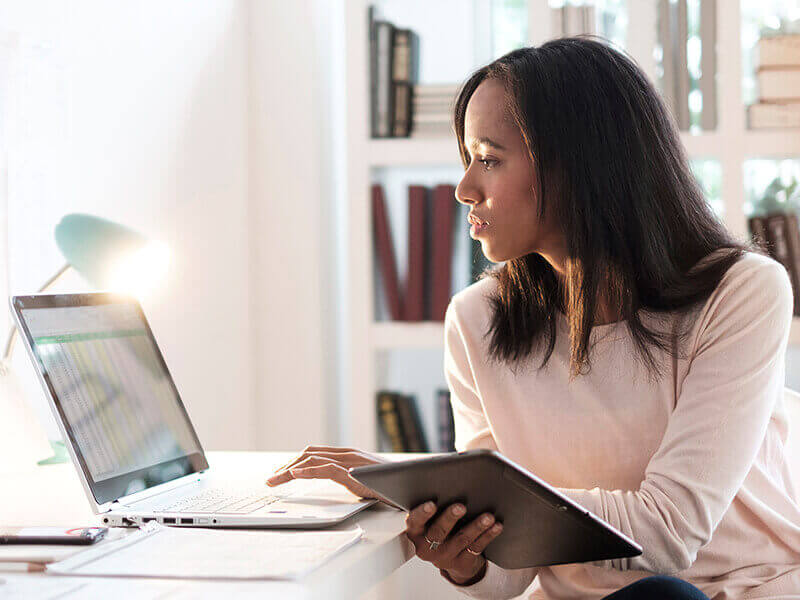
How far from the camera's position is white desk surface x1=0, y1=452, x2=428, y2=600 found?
2.49ft

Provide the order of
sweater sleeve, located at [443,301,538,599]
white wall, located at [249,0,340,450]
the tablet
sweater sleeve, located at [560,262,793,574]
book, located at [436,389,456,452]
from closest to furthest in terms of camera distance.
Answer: the tablet, sweater sleeve, located at [560,262,793,574], sweater sleeve, located at [443,301,538,599], book, located at [436,389,456,452], white wall, located at [249,0,340,450]

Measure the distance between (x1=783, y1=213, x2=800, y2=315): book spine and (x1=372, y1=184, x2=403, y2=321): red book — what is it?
105 cm

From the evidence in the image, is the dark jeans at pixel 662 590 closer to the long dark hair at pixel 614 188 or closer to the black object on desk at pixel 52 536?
the long dark hair at pixel 614 188

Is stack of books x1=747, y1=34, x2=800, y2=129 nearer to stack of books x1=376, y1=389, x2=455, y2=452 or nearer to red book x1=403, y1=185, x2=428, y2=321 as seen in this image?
red book x1=403, y1=185, x2=428, y2=321

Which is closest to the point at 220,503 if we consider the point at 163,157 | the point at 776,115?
the point at 163,157

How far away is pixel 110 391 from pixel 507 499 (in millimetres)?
553

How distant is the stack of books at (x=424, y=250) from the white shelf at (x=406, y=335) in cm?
2

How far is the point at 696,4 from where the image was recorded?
2.50m

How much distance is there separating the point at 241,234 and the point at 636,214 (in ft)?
5.83

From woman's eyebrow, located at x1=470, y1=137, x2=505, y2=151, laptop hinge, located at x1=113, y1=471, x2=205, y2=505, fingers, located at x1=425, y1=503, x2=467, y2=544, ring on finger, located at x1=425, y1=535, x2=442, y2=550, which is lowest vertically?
ring on finger, located at x1=425, y1=535, x2=442, y2=550

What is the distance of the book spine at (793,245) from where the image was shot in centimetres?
250

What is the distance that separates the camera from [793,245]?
8.20ft

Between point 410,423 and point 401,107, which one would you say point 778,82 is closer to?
point 401,107

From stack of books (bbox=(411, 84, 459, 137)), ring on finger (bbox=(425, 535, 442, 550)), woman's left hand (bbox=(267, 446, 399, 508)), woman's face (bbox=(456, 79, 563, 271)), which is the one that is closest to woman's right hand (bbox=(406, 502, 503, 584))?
ring on finger (bbox=(425, 535, 442, 550))
